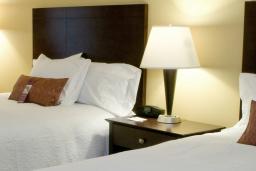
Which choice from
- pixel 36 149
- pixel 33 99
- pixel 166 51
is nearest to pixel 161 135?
pixel 166 51

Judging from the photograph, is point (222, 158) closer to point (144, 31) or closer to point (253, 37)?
point (253, 37)

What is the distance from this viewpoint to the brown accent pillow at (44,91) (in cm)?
341

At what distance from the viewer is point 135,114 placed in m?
3.45

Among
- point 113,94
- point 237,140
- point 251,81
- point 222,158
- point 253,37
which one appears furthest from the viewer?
point 113,94

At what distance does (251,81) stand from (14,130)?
4.84 feet

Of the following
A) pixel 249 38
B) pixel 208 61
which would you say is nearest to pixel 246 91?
pixel 249 38

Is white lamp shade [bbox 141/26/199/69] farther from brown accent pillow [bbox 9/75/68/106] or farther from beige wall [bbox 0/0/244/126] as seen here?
brown accent pillow [bbox 9/75/68/106]

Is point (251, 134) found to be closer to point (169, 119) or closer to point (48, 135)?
point (169, 119)

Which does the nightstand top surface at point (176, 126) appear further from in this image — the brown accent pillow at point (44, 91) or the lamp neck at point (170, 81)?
the brown accent pillow at point (44, 91)

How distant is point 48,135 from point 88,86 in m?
0.69

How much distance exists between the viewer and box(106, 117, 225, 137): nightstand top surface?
2.81 metres

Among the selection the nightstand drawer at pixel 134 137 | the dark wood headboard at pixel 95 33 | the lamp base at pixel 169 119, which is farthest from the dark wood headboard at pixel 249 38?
the dark wood headboard at pixel 95 33

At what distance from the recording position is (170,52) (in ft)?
9.68

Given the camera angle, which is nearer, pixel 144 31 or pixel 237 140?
pixel 237 140
